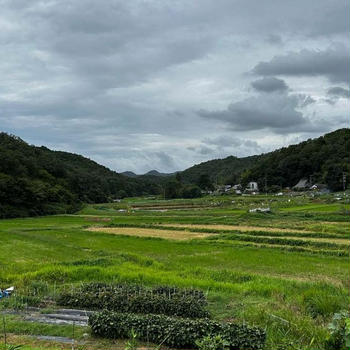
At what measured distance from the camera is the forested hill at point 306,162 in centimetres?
9281

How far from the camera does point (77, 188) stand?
295 feet

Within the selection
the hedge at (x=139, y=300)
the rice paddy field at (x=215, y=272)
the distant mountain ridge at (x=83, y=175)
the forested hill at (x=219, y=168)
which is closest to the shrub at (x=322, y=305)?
the rice paddy field at (x=215, y=272)

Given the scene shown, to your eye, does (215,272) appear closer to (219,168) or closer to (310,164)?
(310,164)

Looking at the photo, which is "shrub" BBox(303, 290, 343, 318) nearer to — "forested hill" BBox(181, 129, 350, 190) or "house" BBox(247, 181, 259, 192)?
"forested hill" BBox(181, 129, 350, 190)

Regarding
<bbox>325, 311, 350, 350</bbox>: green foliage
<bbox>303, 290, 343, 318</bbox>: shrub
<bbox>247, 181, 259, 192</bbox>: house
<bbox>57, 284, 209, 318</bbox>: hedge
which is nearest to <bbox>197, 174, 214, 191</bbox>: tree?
<bbox>247, 181, 259, 192</bbox>: house

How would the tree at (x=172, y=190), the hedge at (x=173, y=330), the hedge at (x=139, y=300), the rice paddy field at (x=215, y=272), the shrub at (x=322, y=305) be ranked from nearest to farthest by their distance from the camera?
the hedge at (x=173, y=330) < the rice paddy field at (x=215, y=272) < the shrub at (x=322, y=305) < the hedge at (x=139, y=300) < the tree at (x=172, y=190)

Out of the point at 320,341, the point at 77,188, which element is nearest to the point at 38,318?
the point at 320,341

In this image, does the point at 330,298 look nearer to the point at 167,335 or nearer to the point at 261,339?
the point at 261,339

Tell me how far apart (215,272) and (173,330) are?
844 centimetres

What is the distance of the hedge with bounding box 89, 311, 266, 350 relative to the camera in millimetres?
7969

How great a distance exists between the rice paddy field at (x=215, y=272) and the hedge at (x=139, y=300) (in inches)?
26.2

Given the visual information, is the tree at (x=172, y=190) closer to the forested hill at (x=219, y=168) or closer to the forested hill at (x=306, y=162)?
the forested hill at (x=306, y=162)

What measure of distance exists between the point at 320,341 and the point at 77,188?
3391 inches

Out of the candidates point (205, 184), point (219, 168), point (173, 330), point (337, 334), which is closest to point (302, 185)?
point (205, 184)
